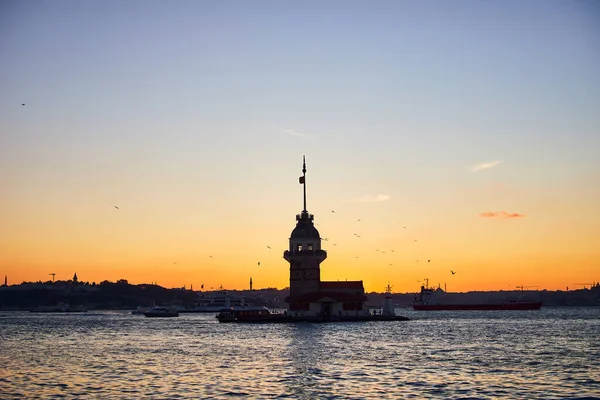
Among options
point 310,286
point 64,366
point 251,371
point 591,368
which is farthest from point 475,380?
point 310,286

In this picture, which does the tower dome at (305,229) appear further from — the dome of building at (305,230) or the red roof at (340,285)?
the red roof at (340,285)

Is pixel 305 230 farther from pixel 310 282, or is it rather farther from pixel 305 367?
pixel 305 367

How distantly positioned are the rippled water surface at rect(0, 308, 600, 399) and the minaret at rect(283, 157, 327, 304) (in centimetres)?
3734

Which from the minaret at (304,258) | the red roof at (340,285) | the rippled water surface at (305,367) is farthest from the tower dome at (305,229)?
the rippled water surface at (305,367)

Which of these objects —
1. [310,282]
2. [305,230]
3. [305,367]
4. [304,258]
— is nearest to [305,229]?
[305,230]

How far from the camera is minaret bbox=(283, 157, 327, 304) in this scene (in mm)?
130625

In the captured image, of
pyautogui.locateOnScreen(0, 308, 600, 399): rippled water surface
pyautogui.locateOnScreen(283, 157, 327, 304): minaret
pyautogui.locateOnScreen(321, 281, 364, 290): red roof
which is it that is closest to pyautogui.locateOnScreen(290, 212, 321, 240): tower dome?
pyautogui.locateOnScreen(283, 157, 327, 304): minaret

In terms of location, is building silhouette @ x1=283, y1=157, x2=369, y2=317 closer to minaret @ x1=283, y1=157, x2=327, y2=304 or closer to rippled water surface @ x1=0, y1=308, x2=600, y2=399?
minaret @ x1=283, y1=157, x2=327, y2=304

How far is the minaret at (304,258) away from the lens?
130625mm

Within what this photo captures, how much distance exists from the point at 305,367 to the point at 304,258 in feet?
236

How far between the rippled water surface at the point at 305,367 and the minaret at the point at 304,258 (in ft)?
123

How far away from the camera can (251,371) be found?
56.4 m

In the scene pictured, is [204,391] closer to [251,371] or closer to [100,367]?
[251,371]

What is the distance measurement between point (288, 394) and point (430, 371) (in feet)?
47.9
